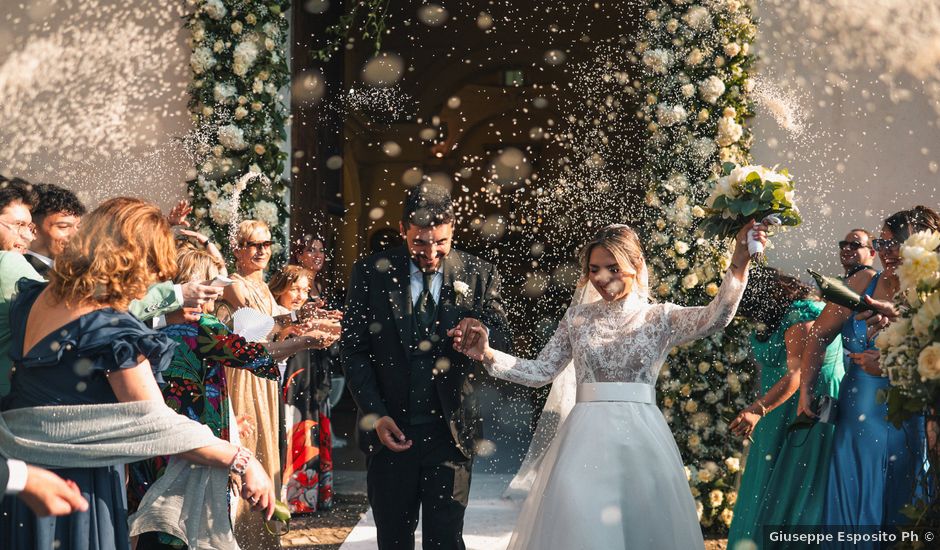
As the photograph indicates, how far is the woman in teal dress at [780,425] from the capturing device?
4.71 metres

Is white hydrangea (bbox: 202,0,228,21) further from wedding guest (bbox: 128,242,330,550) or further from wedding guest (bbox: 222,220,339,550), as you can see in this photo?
wedding guest (bbox: 128,242,330,550)

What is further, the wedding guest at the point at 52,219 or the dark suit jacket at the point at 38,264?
the wedding guest at the point at 52,219

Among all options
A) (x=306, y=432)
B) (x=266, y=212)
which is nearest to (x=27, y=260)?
(x=266, y=212)

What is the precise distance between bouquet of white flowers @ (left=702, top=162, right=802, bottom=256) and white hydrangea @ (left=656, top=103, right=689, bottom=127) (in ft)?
8.45

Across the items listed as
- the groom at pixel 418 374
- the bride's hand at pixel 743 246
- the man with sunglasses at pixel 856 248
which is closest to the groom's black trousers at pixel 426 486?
the groom at pixel 418 374

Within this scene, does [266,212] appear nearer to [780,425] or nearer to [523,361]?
[523,361]

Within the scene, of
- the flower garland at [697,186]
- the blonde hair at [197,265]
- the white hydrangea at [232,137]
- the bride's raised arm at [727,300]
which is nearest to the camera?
the bride's raised arm at [727,300]

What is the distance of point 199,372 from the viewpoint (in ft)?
12.6

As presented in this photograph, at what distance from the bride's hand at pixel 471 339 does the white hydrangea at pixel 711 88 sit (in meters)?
3.08

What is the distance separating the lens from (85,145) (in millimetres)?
7215

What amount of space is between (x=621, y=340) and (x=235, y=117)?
3920 mm

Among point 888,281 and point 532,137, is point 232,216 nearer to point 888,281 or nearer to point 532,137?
point 888,281

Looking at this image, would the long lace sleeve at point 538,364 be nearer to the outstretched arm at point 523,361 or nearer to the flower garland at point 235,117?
the outstretched arm at point 523,361

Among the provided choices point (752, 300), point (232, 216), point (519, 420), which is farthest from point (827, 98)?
point (519, 420)
